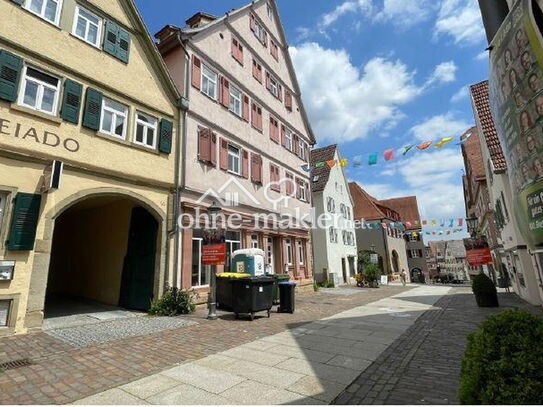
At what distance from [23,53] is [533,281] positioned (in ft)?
68.8

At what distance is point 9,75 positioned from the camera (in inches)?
318

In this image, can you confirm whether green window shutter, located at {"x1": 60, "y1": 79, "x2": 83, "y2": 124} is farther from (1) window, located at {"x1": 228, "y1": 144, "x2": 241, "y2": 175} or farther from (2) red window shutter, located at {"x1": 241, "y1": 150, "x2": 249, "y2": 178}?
(2) red window shutter, located at {"x1": 241, "y1": 150, "x2": 249, "y2": 178}

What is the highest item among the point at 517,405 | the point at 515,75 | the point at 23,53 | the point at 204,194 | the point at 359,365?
the point at 23,53

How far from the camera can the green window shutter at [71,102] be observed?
9.10 metres

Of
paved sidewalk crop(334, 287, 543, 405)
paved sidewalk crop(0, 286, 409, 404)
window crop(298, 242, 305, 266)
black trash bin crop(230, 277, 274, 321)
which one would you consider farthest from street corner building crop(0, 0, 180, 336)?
window crop(298, 242, 305, 266)

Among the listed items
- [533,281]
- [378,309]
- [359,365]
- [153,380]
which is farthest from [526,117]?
[533,281]

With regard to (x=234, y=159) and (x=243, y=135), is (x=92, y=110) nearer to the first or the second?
(x=234, y=159)

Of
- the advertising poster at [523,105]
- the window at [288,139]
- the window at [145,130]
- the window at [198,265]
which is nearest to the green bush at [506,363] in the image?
the advertising poster at [523,105]

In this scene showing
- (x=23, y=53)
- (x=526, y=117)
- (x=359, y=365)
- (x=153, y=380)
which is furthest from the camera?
(x=23, y=53)

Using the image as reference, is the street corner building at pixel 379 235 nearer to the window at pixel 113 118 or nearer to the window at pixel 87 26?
the window at pixel 113 118

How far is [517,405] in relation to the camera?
99.8 inches

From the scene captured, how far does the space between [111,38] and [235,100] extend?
22.4 ft

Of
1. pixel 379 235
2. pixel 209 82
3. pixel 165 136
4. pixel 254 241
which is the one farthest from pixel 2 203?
pixel 379 235

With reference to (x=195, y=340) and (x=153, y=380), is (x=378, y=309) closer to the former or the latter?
(x=195, y=340)
